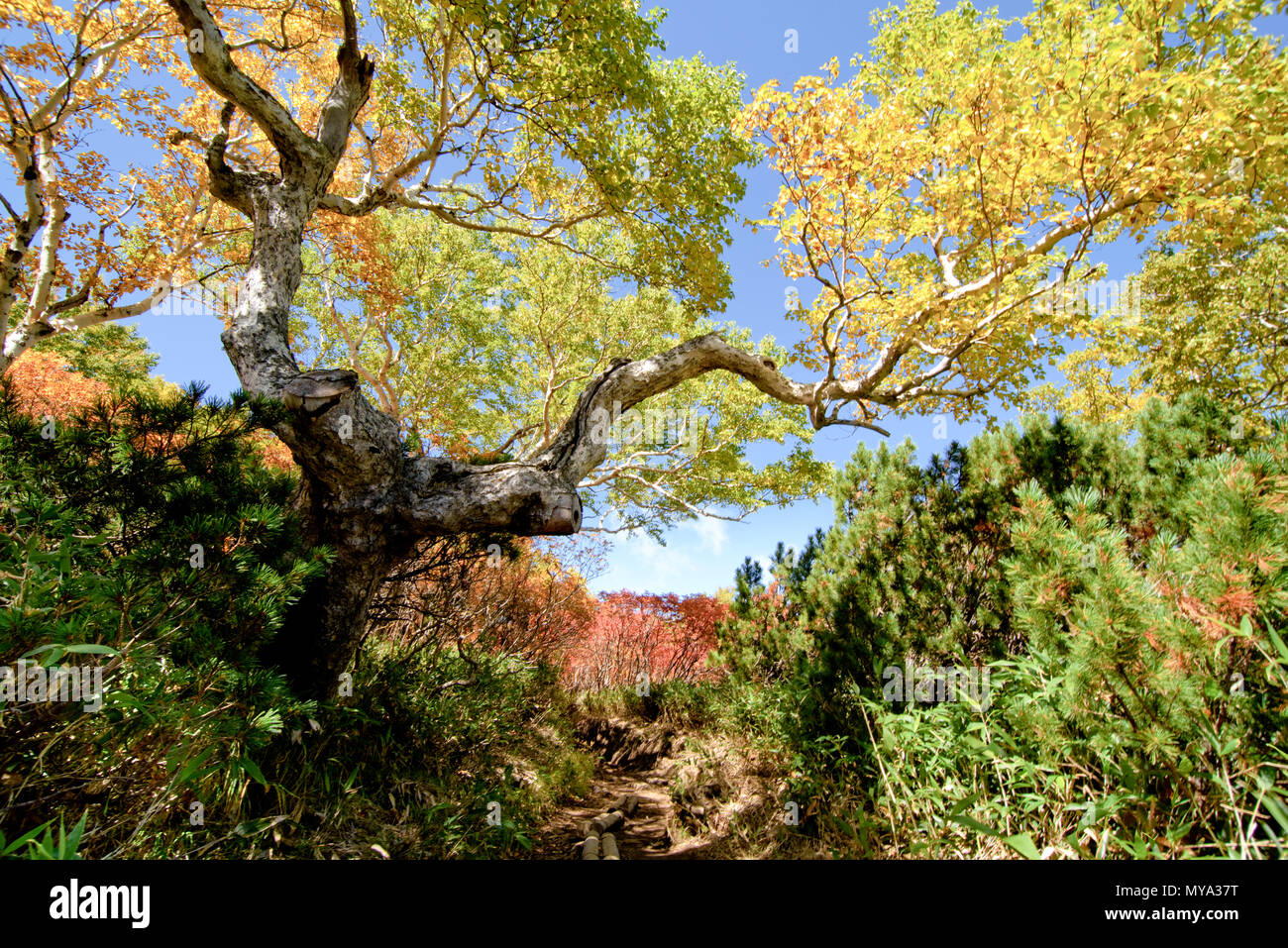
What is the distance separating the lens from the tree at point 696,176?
2.70 metres

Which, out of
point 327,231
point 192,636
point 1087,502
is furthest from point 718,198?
point 327,231

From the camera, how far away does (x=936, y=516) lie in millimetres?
3887

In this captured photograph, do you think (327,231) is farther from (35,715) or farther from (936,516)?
(936,516)

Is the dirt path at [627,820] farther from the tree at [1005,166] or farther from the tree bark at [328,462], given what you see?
the tree at [1005,166]

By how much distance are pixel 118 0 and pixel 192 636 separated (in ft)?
29.9

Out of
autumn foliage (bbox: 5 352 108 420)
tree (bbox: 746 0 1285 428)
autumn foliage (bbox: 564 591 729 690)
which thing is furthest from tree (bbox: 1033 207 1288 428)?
Result: autumn foliage (bbox: 5 352 108 420)
